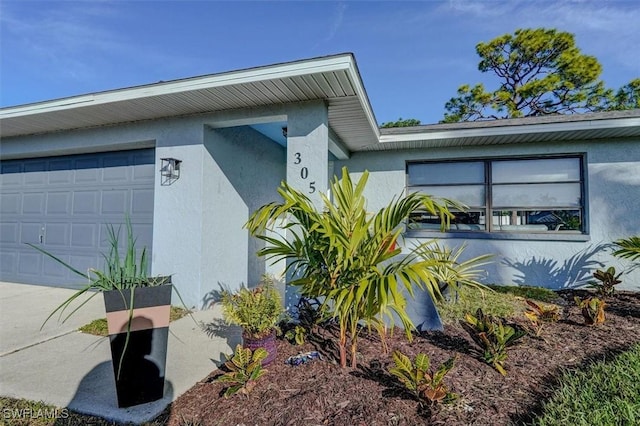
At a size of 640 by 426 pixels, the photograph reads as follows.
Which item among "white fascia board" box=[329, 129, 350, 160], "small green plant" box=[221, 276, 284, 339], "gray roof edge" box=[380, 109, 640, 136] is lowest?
"small green plant" box=[221, 276, 284, 339]

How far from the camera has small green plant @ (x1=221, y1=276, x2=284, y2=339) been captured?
2.76 meters

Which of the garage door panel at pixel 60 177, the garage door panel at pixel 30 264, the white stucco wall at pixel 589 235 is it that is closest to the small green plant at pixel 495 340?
the white stucco wall at pixel 589 235

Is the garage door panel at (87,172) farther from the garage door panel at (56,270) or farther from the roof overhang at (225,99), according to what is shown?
the garage door panel at (56,270)

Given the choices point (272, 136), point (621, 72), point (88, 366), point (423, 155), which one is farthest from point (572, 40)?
point (88, 366)

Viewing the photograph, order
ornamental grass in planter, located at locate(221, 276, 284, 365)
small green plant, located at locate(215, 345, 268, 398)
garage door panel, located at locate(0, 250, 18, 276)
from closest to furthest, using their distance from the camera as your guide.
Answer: small green plant, located at locate(215, 345, 268, 398), ornamental grass in planter, located at locate(221, 276, 284, 365), garage door panel, located at locate(0, 250, 18, 276)

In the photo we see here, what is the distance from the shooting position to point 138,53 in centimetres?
725

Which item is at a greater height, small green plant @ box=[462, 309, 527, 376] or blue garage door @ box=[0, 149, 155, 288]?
blue garage door @ box=[0, 149, 155, 288]

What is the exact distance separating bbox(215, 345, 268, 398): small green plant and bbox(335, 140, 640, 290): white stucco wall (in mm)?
4635

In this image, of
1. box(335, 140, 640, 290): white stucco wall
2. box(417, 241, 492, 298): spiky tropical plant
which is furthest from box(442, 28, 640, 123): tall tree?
box(417, 241, 492, 298): spiky tropical plant

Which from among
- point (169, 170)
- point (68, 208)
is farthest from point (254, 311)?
point (68, 208)

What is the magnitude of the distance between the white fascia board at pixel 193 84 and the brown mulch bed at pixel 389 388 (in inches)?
118

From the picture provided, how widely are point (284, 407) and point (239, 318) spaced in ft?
2.96

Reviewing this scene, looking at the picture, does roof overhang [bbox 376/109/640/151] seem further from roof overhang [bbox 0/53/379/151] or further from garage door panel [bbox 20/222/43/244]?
garage door panel [bbox 20/222/43/244]

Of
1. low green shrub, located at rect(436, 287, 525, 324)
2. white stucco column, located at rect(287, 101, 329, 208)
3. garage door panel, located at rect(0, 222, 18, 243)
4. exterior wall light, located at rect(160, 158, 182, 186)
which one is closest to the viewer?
low green shrub, located at rect(436, 287, 525, 324)
